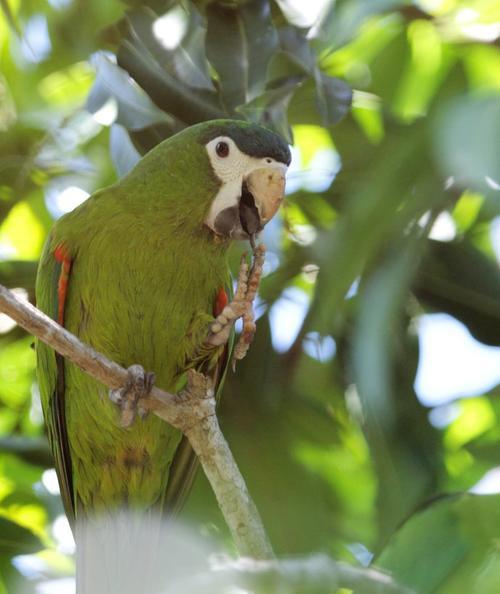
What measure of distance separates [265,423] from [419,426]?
35cm

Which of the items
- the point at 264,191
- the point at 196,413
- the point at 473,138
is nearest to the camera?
the point at 473,138

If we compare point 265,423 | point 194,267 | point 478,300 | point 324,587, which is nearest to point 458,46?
point 478,300

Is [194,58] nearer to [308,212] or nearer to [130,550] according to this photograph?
[308,212]

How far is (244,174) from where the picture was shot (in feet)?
6.78

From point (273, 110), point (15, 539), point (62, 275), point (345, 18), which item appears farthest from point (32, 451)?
point (345, 18)

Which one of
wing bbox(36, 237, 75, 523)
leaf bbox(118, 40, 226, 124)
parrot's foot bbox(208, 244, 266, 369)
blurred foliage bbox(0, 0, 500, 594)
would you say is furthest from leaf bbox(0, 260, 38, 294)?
parrot's foot bbox(208, 244, 266, 369)

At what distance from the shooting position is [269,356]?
239cm

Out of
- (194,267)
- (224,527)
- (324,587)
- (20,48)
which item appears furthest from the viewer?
(20,48)

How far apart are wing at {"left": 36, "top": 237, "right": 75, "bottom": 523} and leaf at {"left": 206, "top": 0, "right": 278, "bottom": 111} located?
52 centimetres

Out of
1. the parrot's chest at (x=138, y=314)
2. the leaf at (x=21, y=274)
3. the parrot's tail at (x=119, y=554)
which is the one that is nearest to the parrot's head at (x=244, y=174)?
the parrot's chest at (x=138, y=314)

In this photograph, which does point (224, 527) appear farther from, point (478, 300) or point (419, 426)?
point (478, 300)

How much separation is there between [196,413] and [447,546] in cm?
58

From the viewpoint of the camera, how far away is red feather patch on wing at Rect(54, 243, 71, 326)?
2.08m

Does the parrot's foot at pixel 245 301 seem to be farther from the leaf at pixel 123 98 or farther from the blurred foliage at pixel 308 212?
the leaf at pixel 123 98
